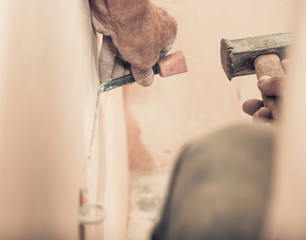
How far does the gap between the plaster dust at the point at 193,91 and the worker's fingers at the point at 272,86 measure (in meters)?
1.83

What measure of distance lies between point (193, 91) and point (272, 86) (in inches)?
78.9

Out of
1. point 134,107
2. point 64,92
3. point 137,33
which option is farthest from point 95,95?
point 134,107

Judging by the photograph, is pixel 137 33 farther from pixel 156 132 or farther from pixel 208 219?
pixel 156 132

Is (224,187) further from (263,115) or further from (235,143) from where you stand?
(263,115)

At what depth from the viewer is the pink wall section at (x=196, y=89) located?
2.84 meters

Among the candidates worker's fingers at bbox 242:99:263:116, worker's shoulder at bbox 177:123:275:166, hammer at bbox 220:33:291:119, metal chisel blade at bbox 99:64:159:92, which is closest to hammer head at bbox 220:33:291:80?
hammer at bbox 220:33:291:119

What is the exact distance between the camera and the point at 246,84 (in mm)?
2967

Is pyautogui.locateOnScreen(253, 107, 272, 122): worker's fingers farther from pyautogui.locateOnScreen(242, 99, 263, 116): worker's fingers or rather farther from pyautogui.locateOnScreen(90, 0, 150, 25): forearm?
pyautogui.locateOnScreen(90, 0, 150, 25): forearm

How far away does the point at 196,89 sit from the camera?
3.06 metres

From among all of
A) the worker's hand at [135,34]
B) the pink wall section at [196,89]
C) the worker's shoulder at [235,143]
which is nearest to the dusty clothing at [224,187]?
the worker's shoulder at [235,143]

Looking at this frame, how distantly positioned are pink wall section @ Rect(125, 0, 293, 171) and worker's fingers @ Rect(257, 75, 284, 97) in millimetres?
1864

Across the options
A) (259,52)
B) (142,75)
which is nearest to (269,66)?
(259,52)

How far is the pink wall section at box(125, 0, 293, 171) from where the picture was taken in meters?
2.84

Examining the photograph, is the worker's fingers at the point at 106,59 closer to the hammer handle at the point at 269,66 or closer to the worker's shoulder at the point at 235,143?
the hammer handle at the point at 269,66
